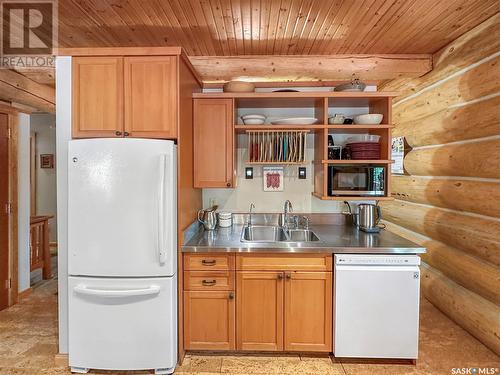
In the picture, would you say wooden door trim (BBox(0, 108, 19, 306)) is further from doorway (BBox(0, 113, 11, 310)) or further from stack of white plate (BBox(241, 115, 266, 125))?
stack of white plate (BBox(241, 115, 266, 125))

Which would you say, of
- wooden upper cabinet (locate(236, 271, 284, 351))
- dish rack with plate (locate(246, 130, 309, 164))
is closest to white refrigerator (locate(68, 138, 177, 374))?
wooden upper cabinet (locate(236, 271, 284, 351))

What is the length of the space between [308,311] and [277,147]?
4.57ft

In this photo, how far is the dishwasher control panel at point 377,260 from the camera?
2031mm

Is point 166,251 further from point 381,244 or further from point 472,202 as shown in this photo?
point 472,202

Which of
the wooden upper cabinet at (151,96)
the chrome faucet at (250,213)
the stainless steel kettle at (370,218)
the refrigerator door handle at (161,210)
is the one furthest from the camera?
the chrome faucet at (250,213)

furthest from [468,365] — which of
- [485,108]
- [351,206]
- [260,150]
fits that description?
[260,150]

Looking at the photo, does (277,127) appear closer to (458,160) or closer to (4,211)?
(458,160)

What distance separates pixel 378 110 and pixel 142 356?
2765 mm

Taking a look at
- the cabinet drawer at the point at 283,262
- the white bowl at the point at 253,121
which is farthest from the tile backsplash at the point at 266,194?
the cabinet drawer at the point at 283,262

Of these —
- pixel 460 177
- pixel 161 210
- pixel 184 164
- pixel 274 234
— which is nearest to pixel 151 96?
pixel 184 164

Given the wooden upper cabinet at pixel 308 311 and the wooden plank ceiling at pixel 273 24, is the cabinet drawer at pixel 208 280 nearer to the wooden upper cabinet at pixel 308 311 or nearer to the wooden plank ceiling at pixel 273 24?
the wooden upper cabinet at pixel 308 311

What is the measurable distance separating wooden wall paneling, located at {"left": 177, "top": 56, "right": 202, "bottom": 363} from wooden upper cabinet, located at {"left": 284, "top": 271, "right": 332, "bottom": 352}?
0.79 metres

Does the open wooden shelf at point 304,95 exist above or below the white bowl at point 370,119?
above

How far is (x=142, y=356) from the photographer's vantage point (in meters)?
1.97
